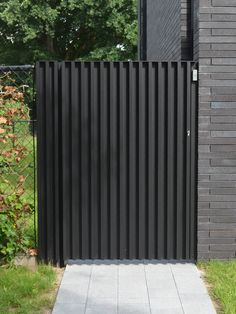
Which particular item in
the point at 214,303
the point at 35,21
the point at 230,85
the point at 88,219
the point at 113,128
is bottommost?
the point at 214,303

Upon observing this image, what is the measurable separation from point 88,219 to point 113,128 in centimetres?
95

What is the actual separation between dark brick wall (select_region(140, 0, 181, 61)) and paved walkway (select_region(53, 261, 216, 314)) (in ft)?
8.97

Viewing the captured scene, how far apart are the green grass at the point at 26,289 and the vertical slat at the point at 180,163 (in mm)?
1312

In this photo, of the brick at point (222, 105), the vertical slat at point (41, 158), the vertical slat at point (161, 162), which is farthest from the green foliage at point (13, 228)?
the brick at point (222, 105)

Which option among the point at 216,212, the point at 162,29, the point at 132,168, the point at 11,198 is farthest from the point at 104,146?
the point at 162,29

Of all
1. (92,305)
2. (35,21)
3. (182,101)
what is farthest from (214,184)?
(35,21)

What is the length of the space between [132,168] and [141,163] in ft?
0.34

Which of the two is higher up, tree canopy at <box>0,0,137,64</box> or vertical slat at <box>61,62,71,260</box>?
tree canopy at <box>0,0,137,64</box>

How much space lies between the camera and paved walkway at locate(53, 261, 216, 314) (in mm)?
4727

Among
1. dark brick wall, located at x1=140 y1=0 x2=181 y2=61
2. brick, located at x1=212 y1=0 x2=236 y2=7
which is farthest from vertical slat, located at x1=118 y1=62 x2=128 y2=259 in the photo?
dark brick wall, located at x1=140 y1=0 x2=181 y2=61

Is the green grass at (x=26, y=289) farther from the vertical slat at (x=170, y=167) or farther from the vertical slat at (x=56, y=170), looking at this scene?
the vertical slat at (x=170, y=167)

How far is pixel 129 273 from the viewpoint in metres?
5.73

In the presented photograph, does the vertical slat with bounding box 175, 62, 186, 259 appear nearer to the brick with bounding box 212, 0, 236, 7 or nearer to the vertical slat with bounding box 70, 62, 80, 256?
the brick with bounding box 212, 0, 236, 7

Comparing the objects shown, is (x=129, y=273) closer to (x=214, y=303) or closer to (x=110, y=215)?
(x=110, y=215)
